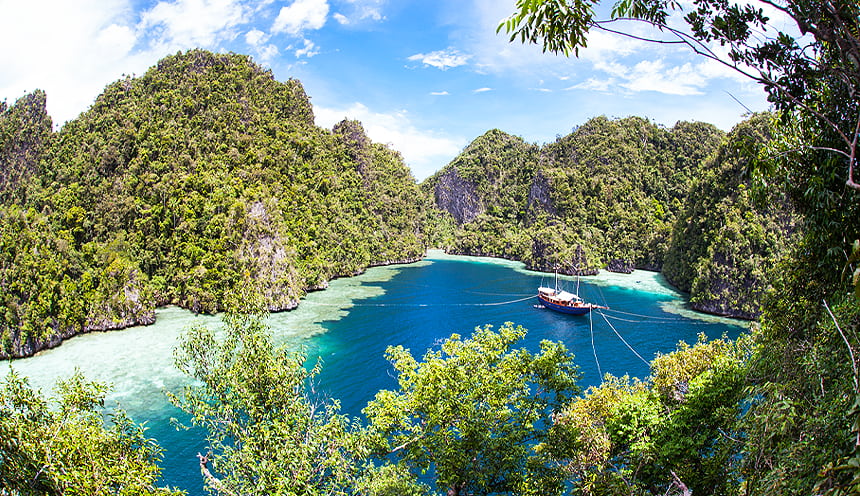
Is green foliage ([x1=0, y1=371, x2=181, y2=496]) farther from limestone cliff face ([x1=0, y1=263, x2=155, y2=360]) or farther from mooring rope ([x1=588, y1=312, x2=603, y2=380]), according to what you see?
limestone cliff face ([x1=0, y1=263, x2=155, y2=360])

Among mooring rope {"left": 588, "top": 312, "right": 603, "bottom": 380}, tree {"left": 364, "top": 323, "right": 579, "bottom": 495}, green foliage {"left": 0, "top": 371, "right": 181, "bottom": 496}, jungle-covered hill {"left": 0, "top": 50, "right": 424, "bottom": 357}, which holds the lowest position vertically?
mooring rope {"left": 588, "top": 312, "right": 603, "bottom": 380}

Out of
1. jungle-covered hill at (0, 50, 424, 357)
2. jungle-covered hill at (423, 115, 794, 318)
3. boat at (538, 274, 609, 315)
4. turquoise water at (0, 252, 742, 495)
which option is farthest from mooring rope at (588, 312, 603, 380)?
jungle-covered hill at (0, 50, 424, 357)

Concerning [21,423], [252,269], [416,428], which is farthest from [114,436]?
[252,269]

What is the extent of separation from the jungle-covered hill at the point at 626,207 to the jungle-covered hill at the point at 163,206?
49.1m

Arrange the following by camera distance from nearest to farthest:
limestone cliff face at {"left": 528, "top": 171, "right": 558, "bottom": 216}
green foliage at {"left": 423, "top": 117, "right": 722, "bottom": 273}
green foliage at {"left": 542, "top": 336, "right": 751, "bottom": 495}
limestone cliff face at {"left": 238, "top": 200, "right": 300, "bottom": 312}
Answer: green foliage at {"left": 542, "top": 336, "right": 751, "bottom": 495} < limestone cliff face at {"left": 238, "top": 200, "right": 300, "bottom": 312} < green foliage at {"left": 423, "top": 117, "right": 722, "bottom": 273} < limestone cliff face at {"left": 528, "top": 171, "right": 558, "bottom": 216}

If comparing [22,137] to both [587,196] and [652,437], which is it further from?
[587,196]

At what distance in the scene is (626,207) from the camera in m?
117

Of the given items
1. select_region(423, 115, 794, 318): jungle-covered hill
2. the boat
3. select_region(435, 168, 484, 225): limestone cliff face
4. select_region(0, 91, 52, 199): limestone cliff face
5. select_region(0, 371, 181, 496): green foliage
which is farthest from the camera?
select_region(435, 168, 484, 225): limestone cliff face

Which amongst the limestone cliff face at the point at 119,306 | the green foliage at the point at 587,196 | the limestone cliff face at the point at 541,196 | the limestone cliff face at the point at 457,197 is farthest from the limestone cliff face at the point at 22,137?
the limestone cliff face at the point at 457,197

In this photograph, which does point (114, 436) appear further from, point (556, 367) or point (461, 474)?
point (556, 367)

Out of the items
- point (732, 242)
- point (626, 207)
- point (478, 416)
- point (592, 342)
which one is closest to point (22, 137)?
point (592, 342)

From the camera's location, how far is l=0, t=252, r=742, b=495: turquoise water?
28938 millimetres

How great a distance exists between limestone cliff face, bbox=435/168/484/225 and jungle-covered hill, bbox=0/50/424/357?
71.8 m

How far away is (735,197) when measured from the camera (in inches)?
2434
